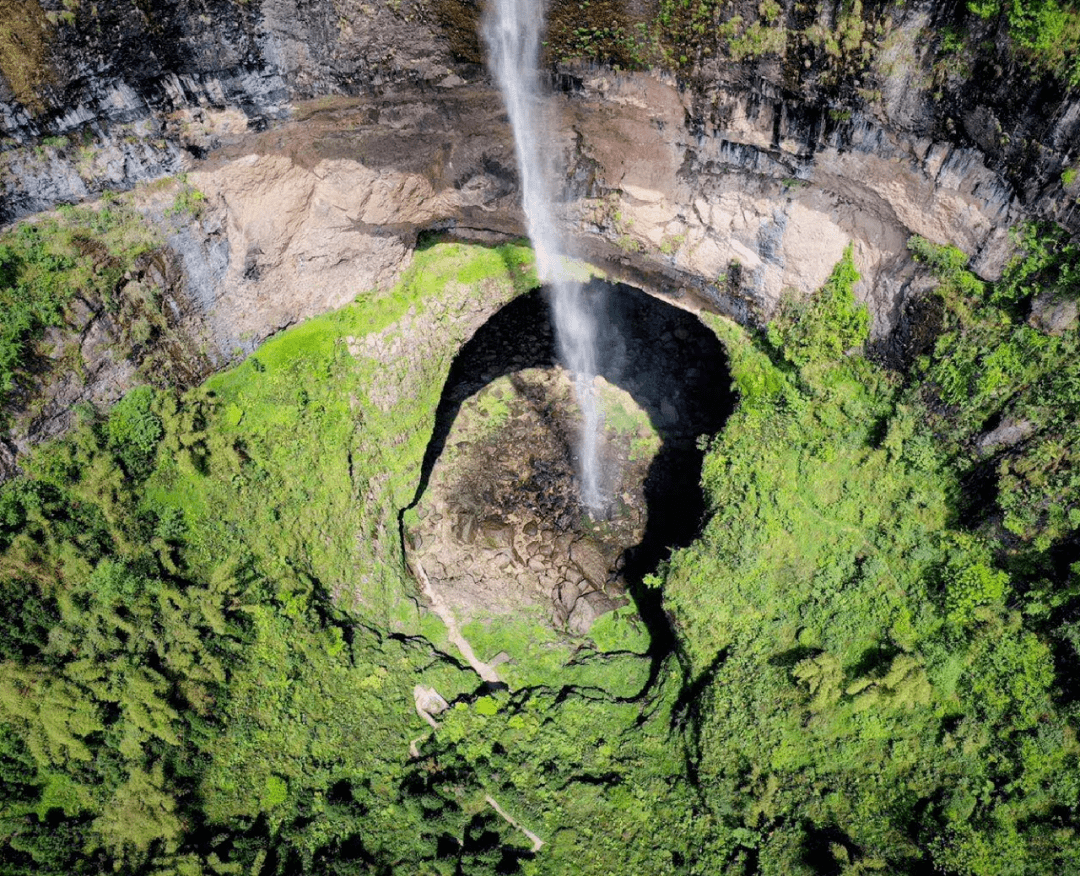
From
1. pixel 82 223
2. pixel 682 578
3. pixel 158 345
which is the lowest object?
pixel 682 578

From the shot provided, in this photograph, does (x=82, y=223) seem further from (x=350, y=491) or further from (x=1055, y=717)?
(x=1055, y=717)

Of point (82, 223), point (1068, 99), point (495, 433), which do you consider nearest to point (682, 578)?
point (495, 433)

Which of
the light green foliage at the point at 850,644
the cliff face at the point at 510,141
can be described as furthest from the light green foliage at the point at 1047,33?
the light green foliage at the point at 850,644

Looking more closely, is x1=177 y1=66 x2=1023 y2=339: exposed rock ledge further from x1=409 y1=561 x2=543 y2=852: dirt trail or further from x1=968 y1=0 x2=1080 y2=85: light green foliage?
x1=409 y1=561 x2=543 y2=852: dirt trail

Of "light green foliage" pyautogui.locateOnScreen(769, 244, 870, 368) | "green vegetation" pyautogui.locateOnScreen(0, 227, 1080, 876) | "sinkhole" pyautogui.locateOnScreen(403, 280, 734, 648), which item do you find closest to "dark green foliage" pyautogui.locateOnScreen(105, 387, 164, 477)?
"green vegetation" pyautogui.locateOnScreen(0, 227, 1080, 876)

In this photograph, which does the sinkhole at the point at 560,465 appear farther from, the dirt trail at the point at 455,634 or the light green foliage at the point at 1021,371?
the light green foliage at the point at 1021,371

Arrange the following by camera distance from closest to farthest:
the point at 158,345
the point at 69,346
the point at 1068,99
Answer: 1. the point at 1068,99
2. the point at 69,346
3. the point at 158,345
